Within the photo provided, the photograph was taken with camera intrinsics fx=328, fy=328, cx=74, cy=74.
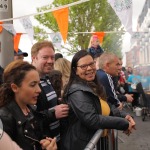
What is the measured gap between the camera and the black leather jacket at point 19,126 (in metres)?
1.94

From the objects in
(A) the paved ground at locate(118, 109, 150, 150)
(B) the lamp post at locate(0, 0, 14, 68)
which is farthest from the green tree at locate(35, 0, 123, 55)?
(B) the lamp post at locate(0, 0, 14, 68)

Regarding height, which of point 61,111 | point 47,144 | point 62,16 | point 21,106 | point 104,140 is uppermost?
point 62,16

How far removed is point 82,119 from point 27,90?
25.5 inches

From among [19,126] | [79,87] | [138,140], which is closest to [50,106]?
[79,87]

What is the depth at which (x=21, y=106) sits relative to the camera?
6.93 ft

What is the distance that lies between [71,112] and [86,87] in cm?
24

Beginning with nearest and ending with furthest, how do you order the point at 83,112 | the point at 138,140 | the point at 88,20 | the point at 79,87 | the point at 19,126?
the point at 19,126, the point at 83,112, the point at 79,87, the point at 138,140, the point at 88,20

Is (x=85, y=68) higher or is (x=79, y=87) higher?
(x=85, y=68)

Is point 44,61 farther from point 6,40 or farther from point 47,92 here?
point 6,40

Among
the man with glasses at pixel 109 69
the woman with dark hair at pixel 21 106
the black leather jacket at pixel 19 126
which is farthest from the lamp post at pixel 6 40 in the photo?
the black leather jacket at pixel 19 126

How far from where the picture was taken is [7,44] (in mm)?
4652

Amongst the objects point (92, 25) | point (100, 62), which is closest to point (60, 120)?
point (100, 62)

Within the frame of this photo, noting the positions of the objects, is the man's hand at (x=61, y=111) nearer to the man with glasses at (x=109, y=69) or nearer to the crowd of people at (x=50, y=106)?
the crowd of people at (x=50, y=106)

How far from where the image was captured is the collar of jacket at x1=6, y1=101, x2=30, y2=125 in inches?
77.8
